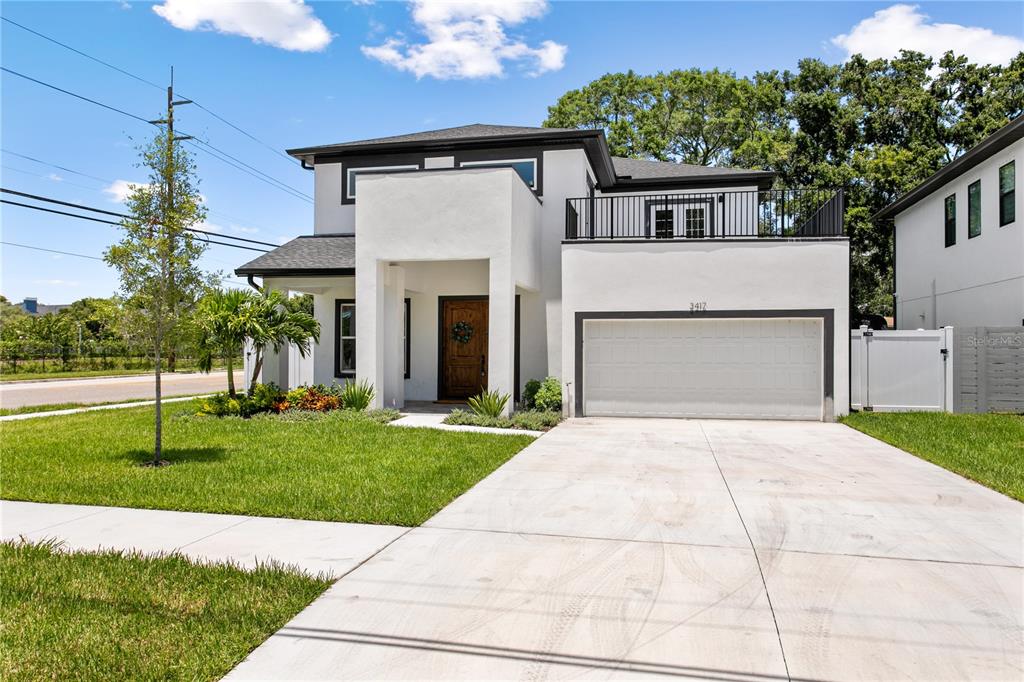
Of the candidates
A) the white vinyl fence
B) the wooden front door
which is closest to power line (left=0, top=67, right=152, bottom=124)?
the wooden front door

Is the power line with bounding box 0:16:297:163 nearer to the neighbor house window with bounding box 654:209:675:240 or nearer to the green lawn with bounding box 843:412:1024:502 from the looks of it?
the neighbor house window with bounding box 654:209:675:240

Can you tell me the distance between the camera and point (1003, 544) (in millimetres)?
5293

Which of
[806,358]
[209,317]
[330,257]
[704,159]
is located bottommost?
[806,358]

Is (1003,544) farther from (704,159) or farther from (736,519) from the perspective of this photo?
(704,159)

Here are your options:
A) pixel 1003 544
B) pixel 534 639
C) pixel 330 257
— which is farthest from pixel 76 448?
pixel 1003 544

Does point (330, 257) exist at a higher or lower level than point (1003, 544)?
higher

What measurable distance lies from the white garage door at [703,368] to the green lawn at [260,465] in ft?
12.3

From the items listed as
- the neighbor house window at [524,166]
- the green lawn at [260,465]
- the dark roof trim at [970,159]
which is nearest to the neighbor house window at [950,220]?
the dark roof trim at [970,159]

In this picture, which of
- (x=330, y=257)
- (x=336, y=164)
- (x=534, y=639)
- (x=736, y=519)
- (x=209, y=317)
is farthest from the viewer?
(x=336, y=164)

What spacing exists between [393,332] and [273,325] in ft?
8.37

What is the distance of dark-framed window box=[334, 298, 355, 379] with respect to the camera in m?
15.8

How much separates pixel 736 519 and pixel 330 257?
11622 millimetres

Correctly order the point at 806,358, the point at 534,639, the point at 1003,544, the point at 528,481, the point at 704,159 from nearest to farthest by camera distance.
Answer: the point at 534,639 → the point at 1003,544 → the point at 528,481 → the point at 806,358 → the point at 704,159

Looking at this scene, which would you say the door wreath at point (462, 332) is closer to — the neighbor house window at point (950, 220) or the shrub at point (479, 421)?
the shrub at point (479, 421)
